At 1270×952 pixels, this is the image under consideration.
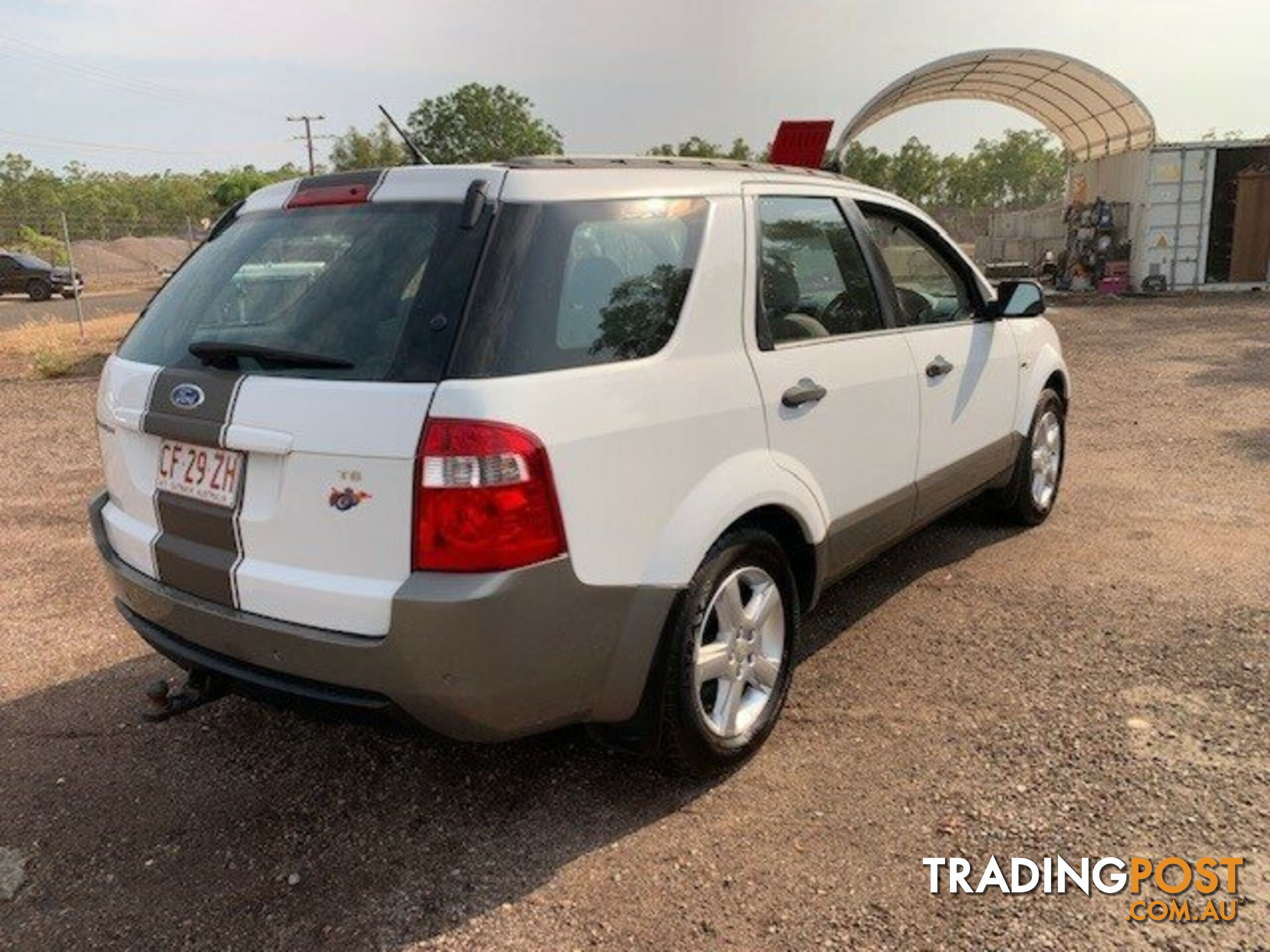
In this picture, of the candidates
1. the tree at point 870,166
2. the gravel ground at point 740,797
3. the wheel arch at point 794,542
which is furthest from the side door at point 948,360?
the tree at point 870,166

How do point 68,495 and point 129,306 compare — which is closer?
point 68,495

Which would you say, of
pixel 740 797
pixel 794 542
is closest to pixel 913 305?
pixel 794 542

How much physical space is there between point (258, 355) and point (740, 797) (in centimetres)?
184

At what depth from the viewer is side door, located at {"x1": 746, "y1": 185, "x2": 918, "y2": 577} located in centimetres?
302

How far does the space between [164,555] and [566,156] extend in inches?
63.7

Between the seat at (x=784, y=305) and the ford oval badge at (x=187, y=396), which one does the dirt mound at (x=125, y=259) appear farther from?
the seat at (x=784, y=305)

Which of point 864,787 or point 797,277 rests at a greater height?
point 797,277

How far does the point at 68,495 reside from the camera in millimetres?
6340

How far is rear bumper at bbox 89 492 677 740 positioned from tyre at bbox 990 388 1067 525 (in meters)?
3.03

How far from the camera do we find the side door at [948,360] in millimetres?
3861

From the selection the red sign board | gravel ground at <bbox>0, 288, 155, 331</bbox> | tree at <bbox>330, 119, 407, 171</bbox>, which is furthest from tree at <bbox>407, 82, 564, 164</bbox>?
the red sign board

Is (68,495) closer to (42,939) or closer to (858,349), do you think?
(42,939)

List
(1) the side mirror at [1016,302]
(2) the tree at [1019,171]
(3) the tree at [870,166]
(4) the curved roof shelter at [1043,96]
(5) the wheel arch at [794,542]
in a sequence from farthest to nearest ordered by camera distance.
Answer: (2) the tree at [1019,171]
(3) the tree at [870,166]
(4) the curved roof shelter at [1043,96]
(1) the side mirror at [1016,302]
(5) the wheel arch at [794,542]

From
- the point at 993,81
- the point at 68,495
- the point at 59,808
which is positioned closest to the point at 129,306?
the point at 993,81
